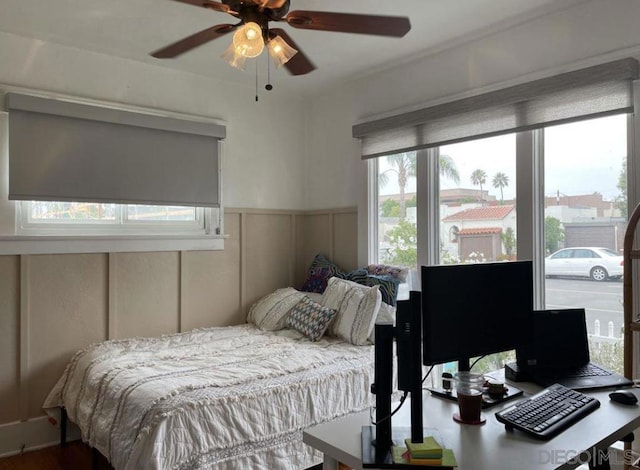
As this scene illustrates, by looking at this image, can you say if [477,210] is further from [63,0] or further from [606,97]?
[63,0]

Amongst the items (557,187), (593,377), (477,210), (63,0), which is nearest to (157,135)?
(63,0)

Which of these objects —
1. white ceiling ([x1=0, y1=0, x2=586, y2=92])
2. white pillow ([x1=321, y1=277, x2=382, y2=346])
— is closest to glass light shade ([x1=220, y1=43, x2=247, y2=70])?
white ceiling ([x1=0, y1=0, x2=586, y2=92])

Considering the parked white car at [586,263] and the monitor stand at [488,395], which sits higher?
the parked white car at [586,263]

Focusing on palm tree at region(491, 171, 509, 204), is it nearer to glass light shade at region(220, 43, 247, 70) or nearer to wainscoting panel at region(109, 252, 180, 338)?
glass light shade at region(220, 43, 247, 70)

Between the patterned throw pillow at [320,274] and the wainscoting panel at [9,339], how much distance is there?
2026 millimetres

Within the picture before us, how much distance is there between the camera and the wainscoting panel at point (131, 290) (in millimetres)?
2922

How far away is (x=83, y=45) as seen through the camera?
3.11 meters

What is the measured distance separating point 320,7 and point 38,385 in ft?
9.34

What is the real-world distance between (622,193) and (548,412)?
1522mm

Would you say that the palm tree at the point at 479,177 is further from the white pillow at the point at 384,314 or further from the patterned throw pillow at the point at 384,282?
the white pillow at the point at 384,314

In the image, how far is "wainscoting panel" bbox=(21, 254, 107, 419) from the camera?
2.96 meters

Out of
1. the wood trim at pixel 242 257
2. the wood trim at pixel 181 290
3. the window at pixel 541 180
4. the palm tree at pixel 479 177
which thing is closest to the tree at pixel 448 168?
the window at pixel 541 180

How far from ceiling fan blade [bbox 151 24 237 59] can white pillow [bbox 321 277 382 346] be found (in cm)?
180

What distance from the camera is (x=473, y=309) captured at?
1637mm
